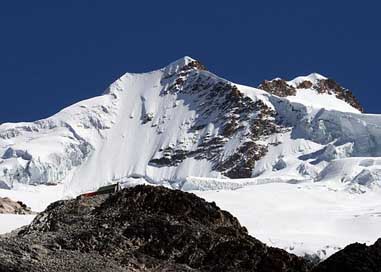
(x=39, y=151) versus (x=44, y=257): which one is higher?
(x=39, y=151)

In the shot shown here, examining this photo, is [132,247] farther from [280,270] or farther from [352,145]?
[352,145]

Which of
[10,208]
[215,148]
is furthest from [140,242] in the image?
[215,148]

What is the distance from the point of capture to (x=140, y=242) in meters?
27.1

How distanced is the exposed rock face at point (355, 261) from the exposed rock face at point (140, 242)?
10.8 feet

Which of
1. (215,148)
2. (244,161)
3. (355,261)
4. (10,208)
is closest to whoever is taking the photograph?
(355,261)

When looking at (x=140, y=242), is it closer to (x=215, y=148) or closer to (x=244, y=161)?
(x=244, y=161)

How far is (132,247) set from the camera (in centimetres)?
2683

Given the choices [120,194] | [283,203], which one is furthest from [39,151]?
[120,194]

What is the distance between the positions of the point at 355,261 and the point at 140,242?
6650 mm

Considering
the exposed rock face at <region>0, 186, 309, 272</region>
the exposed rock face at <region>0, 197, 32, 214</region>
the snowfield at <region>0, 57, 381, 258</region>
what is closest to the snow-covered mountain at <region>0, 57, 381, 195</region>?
the snowfield at <region>0, 57, 381, 258</region>

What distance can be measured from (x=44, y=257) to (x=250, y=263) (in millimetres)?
5343

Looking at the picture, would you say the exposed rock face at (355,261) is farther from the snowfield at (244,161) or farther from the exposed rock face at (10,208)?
the snowfield at (244,161)

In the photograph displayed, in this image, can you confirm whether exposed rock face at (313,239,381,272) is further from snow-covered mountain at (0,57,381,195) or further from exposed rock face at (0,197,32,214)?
snow-covered mountain at (0,57,381,195)

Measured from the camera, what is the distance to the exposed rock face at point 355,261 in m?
22.5
